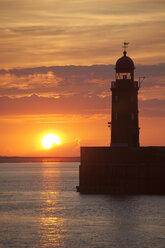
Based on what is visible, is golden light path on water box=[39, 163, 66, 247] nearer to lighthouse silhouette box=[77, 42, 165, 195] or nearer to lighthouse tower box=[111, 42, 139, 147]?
lighthouse silhouette box=[77, 42, 165, 195]

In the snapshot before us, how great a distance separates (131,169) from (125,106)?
10181 millimetres

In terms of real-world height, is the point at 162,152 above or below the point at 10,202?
above

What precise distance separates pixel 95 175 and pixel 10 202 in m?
15.4

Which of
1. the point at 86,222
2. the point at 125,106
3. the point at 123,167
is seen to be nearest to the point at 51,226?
the point at 86,222

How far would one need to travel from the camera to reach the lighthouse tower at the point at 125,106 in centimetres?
8244

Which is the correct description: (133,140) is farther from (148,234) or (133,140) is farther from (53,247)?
(53,247)

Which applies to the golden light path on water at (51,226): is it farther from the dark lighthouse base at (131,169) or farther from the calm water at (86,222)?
the dark lighthouse base at (131,169)

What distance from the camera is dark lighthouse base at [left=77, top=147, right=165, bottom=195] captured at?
7806cm

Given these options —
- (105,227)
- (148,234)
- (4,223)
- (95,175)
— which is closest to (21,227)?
(4,223)

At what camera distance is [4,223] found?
61.4 meters

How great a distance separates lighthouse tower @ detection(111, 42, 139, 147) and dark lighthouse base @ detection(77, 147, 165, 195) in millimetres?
3964

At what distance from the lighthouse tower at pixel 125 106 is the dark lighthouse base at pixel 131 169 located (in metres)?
3.96

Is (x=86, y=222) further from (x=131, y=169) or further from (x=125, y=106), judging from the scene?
(x=125, y=106)

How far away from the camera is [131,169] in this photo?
7812 cm
